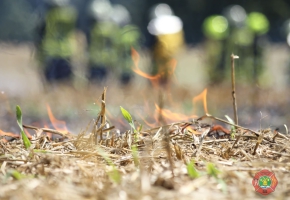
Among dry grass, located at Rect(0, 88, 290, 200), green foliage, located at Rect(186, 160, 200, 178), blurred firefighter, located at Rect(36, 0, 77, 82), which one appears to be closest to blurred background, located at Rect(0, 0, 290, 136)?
blurred firefighter, located at Rect(36, 0, 77, 82)

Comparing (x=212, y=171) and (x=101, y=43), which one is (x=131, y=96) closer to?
(x=101, y=43)

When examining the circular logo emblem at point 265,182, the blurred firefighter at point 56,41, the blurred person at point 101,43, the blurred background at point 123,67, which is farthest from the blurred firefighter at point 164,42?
the circular logo emblem at point 265,182

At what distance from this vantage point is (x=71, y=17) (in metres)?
4.79

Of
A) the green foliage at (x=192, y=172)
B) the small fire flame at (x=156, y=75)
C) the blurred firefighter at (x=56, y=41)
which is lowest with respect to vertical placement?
the green foliage at (x=192, y=172)

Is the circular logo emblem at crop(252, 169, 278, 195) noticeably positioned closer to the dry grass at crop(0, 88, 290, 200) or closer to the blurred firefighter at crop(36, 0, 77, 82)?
the dry grass at crop(0, 88, 290, 200)

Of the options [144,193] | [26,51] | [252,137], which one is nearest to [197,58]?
[26,51]

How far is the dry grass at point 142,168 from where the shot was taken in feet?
2.54

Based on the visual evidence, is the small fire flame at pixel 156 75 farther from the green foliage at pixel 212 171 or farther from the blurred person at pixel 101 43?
the blurred person at pixel 101 43

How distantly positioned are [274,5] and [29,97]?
5494mm

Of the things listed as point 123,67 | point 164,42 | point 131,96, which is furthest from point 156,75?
point 164,42

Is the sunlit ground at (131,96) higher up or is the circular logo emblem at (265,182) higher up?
the sunlit ground at (131,96)

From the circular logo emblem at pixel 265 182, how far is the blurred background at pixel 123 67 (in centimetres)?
169

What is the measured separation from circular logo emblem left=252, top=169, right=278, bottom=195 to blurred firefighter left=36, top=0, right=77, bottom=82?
340cm

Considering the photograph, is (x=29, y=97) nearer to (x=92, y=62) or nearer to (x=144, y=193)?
(x=92, y=62)
